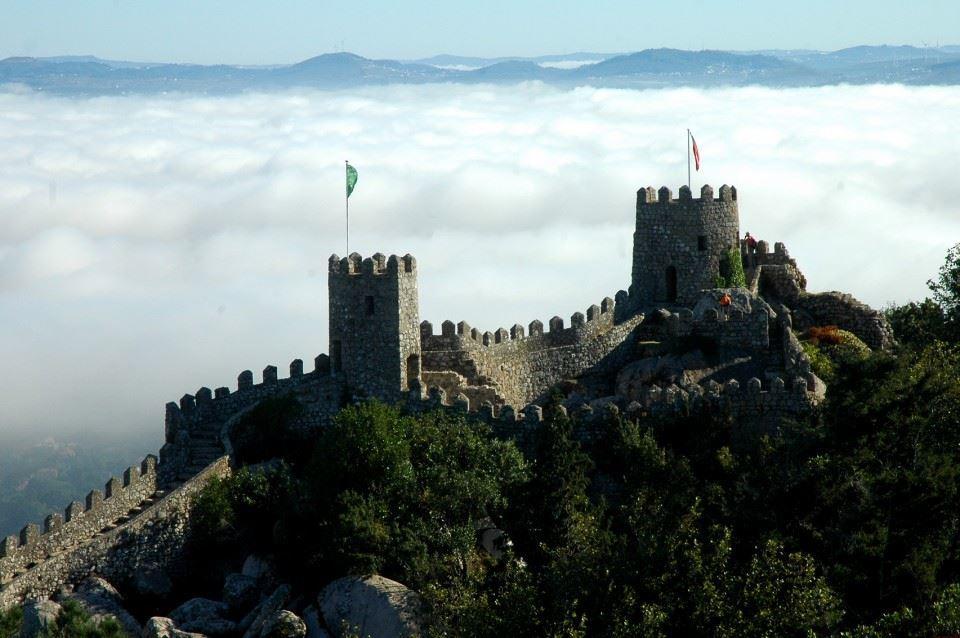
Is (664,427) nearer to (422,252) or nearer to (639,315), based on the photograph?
(639,315)

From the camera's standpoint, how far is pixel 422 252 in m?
167

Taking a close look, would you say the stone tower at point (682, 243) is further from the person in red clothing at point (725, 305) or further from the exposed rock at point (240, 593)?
the exposed rock at point (240, 593)

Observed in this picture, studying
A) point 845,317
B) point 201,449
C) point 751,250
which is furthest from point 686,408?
point 201,449

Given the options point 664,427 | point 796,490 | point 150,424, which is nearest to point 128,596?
point 664,427

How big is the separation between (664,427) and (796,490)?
32.0ft

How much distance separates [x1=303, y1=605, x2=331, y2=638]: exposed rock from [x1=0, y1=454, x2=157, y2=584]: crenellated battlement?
279 inches

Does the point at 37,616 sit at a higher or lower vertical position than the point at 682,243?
lower

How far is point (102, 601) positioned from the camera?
49375 mm

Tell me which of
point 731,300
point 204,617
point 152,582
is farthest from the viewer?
point 731,300

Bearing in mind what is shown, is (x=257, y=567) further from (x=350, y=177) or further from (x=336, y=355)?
(x=350, y=177)

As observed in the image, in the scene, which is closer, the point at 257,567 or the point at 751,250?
the point at 257,567

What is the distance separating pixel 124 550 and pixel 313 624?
698 cm

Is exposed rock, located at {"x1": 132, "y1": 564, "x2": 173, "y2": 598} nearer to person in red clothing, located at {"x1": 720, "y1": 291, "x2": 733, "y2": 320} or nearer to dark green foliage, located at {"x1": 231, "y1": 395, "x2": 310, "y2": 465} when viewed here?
dark green foliage, located at {"x1": 231, "y1": 395, "x2": 310, "y2": 465}

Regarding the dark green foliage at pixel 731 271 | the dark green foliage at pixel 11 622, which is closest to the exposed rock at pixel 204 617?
the dark green foliage at pixel 11 622
